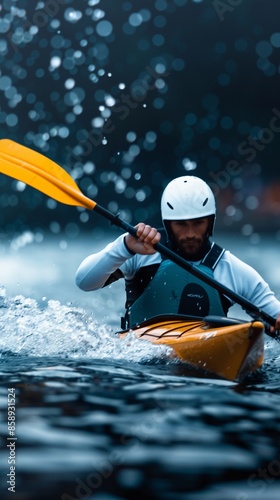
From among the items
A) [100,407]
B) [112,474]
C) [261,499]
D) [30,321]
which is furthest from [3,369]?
[261,499]

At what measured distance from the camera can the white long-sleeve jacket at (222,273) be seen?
4.65 m

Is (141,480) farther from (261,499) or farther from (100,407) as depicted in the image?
(100,407)

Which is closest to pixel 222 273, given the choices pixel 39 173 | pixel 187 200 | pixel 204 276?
pixel 204 276

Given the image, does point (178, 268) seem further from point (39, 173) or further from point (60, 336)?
point (39, 173)

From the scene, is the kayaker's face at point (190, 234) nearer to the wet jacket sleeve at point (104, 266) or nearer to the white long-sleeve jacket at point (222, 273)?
the white long-sleeve jacket at point (222, 273)

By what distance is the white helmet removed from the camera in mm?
4738

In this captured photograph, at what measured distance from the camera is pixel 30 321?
5.15 metres

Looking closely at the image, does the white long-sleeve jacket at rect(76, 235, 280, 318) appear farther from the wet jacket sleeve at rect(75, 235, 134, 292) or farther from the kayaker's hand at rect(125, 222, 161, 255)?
the kayaker's hand at rect(125, 222, 161, 255)

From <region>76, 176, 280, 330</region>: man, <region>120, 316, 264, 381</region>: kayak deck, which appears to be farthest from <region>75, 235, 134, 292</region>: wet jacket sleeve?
<region>120, 316, 264, 381</region>: kayak deck

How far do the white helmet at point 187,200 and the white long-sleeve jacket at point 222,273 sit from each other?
0.30 meters

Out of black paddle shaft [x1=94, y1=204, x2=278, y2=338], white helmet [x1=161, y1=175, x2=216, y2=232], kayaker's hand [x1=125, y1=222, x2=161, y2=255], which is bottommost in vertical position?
black paddle shaft [x1=94, y1=204, x2=278, y2=338]

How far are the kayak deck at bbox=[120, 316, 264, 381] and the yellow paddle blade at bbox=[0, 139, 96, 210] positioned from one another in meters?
1.26

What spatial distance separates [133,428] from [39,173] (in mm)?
2997

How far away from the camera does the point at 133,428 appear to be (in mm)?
2453
